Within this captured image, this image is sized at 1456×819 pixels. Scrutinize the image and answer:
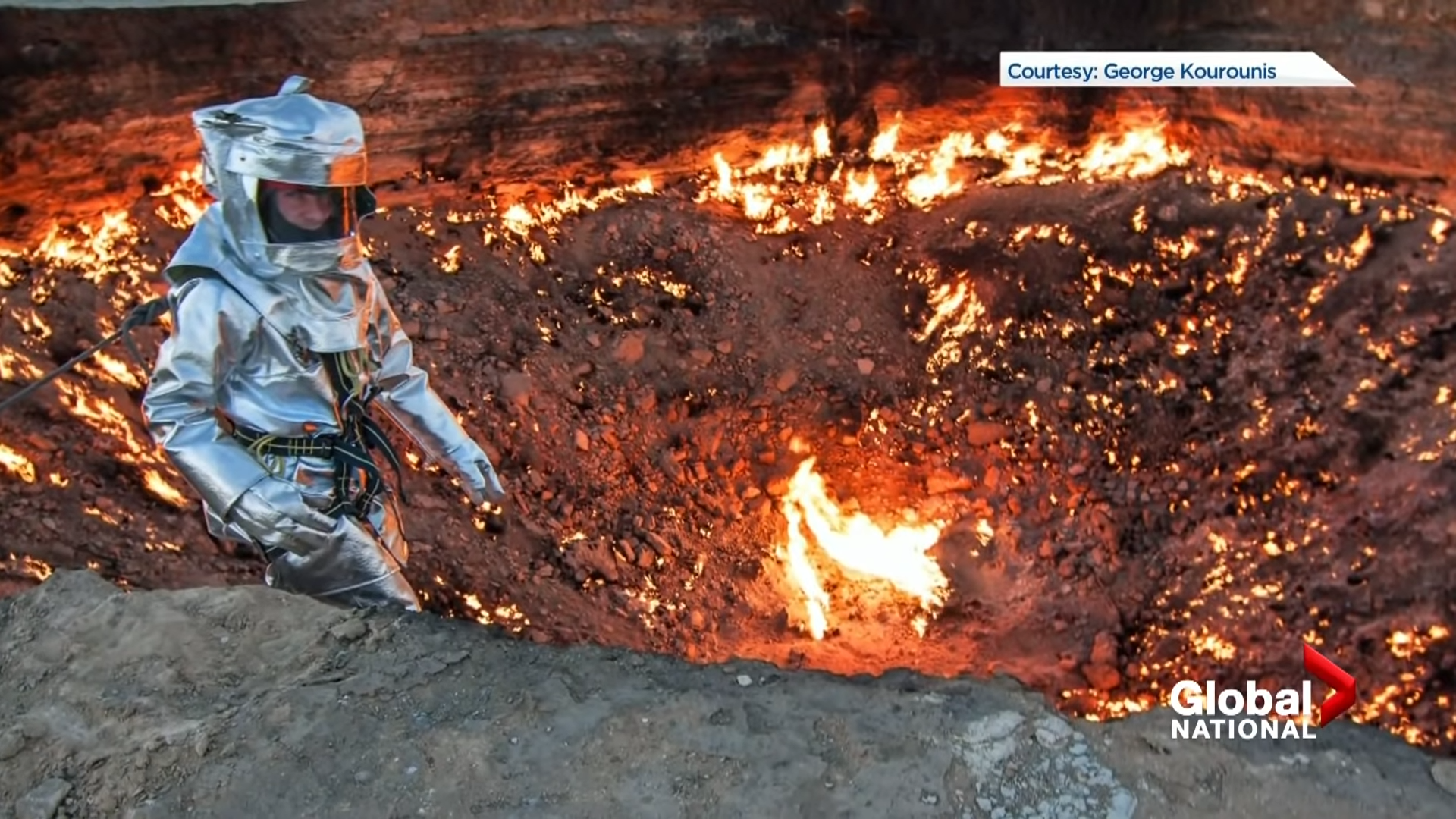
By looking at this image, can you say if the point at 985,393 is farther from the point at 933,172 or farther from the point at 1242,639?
the point at 1242,639

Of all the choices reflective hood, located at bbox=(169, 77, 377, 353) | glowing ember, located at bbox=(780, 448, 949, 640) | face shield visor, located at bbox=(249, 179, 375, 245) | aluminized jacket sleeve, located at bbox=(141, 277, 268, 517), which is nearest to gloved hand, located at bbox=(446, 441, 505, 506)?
reflective hood, located at bbox=(169, 77, 377, 353)

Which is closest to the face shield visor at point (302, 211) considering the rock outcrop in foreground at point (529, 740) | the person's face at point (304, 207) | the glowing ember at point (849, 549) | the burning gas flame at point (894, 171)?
the person's face at point (304, 207)

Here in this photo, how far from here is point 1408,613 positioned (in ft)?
14.5

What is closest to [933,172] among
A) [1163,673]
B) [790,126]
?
[790,126]

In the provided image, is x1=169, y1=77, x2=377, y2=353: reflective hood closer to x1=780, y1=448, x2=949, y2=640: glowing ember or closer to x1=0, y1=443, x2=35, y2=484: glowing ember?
x1=0, y1=443, x2=35, y2=484: glowing ember

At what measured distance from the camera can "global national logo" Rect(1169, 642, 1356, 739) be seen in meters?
3.38

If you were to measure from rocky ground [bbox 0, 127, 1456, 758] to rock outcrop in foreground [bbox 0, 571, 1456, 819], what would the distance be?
0.94m

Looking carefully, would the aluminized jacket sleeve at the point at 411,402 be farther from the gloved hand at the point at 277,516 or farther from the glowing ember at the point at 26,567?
the glowing ember at the point at 26,567

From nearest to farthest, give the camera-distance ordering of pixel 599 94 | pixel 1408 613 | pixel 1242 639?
1. pixel 1408 613
2. pixel 1242 639
3. pixel 599 94

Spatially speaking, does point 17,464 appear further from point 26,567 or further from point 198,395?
point 198,395

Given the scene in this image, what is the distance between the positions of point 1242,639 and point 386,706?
3.61m

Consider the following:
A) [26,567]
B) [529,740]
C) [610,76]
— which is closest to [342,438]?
[529,740]

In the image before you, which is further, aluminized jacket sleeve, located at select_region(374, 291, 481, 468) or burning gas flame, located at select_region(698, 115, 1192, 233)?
burning gas flame, located at select_region(698, 115, 1192, 233)

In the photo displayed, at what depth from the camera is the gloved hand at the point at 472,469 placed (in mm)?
3852
